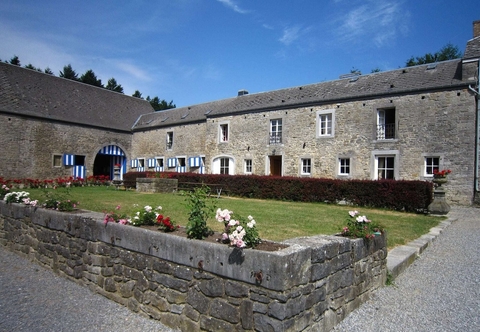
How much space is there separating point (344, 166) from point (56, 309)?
1514 centimetres

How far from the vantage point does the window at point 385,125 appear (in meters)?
15.8

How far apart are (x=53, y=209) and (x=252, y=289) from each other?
452 centimetres

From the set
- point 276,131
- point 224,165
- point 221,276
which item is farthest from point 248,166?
point 221,276

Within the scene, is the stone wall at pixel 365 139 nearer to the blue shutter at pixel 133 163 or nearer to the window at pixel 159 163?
the window at pixel 159 163

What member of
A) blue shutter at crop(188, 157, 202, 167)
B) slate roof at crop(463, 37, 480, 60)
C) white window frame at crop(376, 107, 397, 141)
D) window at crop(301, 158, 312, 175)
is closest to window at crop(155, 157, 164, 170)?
blue shutter at crop(188, 157, 202, 167)

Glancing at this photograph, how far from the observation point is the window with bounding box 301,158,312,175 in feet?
58.9

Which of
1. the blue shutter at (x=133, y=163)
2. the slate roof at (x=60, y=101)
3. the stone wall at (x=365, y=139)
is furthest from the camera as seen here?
the blue shutter at (x=133, y=163)

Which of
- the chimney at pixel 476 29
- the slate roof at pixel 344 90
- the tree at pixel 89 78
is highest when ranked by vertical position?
the tree at pixel 89 78

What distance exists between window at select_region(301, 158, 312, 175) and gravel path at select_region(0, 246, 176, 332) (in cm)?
1455

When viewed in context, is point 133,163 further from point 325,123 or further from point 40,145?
point 325,123

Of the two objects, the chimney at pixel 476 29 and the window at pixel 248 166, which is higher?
the chimney at pixel 476 29

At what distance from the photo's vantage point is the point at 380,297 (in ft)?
13.8

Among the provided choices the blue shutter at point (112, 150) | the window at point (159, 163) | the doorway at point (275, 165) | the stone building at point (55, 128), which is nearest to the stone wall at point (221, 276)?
the doorway at point (275, 165)

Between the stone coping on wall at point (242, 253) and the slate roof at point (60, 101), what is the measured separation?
20.9 metres
